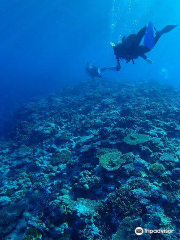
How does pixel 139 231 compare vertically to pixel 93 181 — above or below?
below

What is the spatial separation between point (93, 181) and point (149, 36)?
7.24 metres

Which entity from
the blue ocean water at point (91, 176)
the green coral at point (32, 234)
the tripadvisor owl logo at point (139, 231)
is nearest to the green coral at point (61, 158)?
the blue ocean water at point (91, 176)

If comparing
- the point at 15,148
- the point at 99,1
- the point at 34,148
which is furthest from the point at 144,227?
the point at 99,1

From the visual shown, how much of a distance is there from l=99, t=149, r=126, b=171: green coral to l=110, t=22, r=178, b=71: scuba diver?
18.7ft

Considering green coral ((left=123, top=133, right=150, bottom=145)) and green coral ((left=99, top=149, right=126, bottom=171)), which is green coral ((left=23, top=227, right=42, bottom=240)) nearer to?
green coral ((left=99, top=149, right=126, bottom=171))

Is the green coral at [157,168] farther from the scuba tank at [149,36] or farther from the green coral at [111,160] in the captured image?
the scuba tank at [149,36]

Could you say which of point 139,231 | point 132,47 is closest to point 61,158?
point 139,231

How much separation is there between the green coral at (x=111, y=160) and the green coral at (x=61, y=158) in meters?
2.69

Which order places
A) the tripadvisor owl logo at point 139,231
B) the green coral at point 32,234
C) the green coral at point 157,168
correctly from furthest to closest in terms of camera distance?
the green coral at point 157,168 → the green coral at point 32,234 → the tripadvisor owl logo at point 139,231

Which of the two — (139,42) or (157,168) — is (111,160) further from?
(139,42)

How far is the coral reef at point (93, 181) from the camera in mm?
5633

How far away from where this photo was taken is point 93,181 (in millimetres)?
7125

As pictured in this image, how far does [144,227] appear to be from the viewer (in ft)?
Result: 16.5

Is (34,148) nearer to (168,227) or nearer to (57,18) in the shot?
(168,227)
